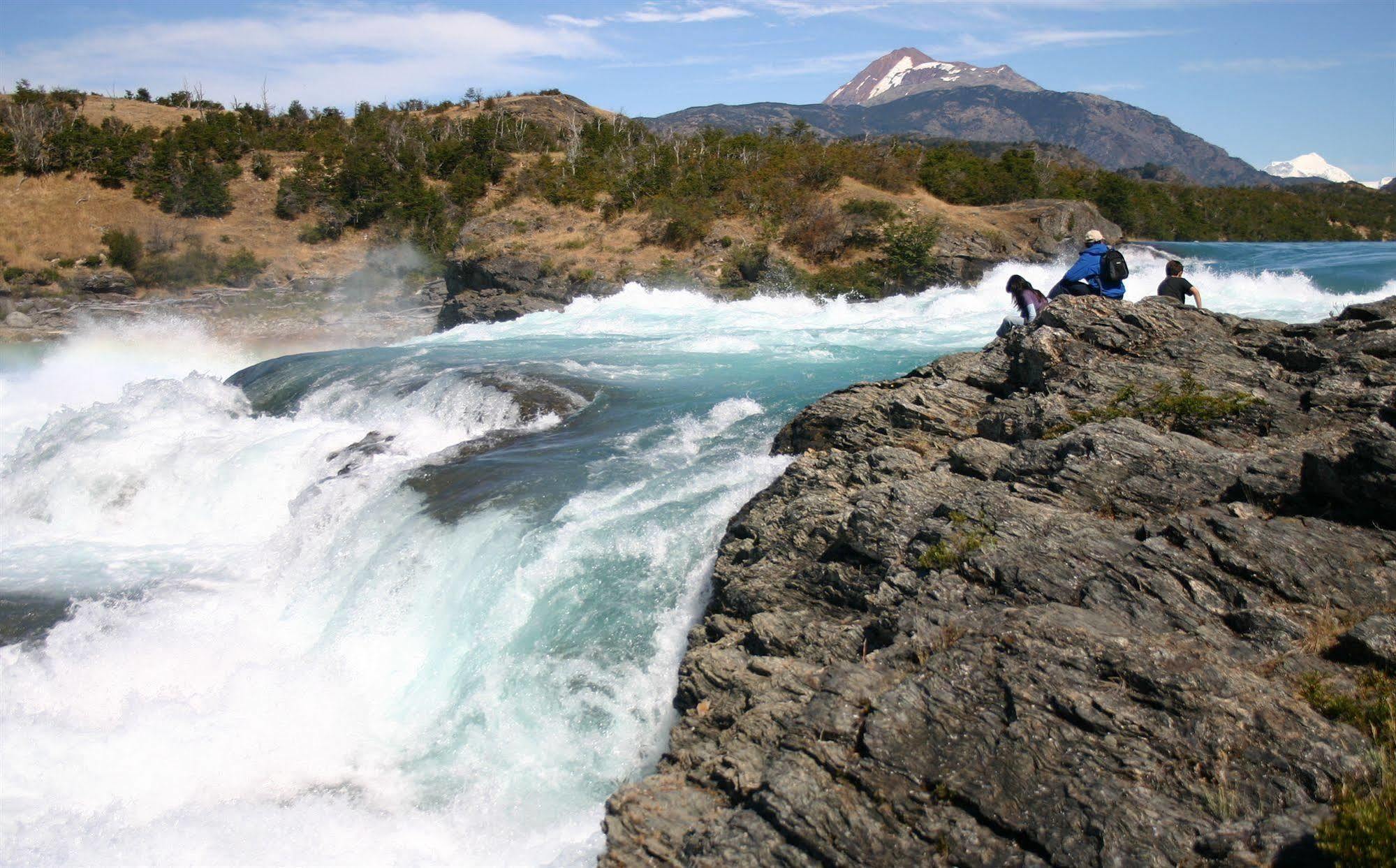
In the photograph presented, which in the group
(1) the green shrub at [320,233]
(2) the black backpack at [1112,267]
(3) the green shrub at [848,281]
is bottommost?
(3) the green shrub at [848,281]

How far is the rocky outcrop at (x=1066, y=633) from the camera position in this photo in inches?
163

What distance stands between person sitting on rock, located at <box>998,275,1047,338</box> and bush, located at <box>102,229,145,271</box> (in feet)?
105

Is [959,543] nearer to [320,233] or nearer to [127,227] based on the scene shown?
[320,233]

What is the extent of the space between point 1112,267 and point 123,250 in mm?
33770

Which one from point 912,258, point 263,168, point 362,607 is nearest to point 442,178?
point 263,168

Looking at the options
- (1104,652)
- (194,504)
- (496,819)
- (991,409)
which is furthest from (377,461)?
(1104,652)

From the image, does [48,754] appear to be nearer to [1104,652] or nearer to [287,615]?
[287,615]

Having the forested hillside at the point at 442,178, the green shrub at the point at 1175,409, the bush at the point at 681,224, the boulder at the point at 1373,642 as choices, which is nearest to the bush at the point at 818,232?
the forested hillside at the point at 442,178

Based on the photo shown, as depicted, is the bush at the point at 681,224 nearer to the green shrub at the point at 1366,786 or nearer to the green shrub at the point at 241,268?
the green shrub at the point at 241,268

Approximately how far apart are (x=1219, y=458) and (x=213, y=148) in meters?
43.1

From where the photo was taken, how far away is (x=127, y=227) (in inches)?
1325

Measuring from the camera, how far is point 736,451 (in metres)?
11.0

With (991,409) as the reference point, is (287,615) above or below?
below

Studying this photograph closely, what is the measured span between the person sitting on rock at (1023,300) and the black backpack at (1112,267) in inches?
35.5
